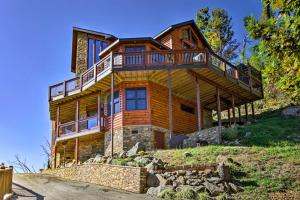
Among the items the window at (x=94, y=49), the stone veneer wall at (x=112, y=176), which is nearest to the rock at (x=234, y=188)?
the stone veneer wall at (x=112, y=176)

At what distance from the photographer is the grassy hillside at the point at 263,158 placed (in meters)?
12.3

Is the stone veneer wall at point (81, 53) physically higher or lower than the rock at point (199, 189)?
higher

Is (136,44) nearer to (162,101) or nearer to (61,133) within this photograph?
(162,101)

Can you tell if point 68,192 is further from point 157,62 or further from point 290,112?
point 290,112

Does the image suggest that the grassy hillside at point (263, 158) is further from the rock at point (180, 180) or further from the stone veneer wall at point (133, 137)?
the stone veneer wall at point (133, 137)

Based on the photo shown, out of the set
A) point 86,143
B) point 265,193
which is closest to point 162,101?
point 86,143

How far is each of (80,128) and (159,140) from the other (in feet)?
18.5

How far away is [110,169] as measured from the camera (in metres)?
16.0

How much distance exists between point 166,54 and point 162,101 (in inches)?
135

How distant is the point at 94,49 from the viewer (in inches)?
1093

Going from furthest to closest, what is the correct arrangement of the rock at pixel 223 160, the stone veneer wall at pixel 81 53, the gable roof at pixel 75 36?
the stone veneer wall at pixel 81 53 < the gable roof at pixel 75 36 < the rock at pixel 223 160

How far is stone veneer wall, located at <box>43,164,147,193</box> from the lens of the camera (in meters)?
14.1

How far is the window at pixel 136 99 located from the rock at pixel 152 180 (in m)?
8.33

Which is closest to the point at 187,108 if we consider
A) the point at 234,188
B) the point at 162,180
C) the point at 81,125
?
the point at 81,125
